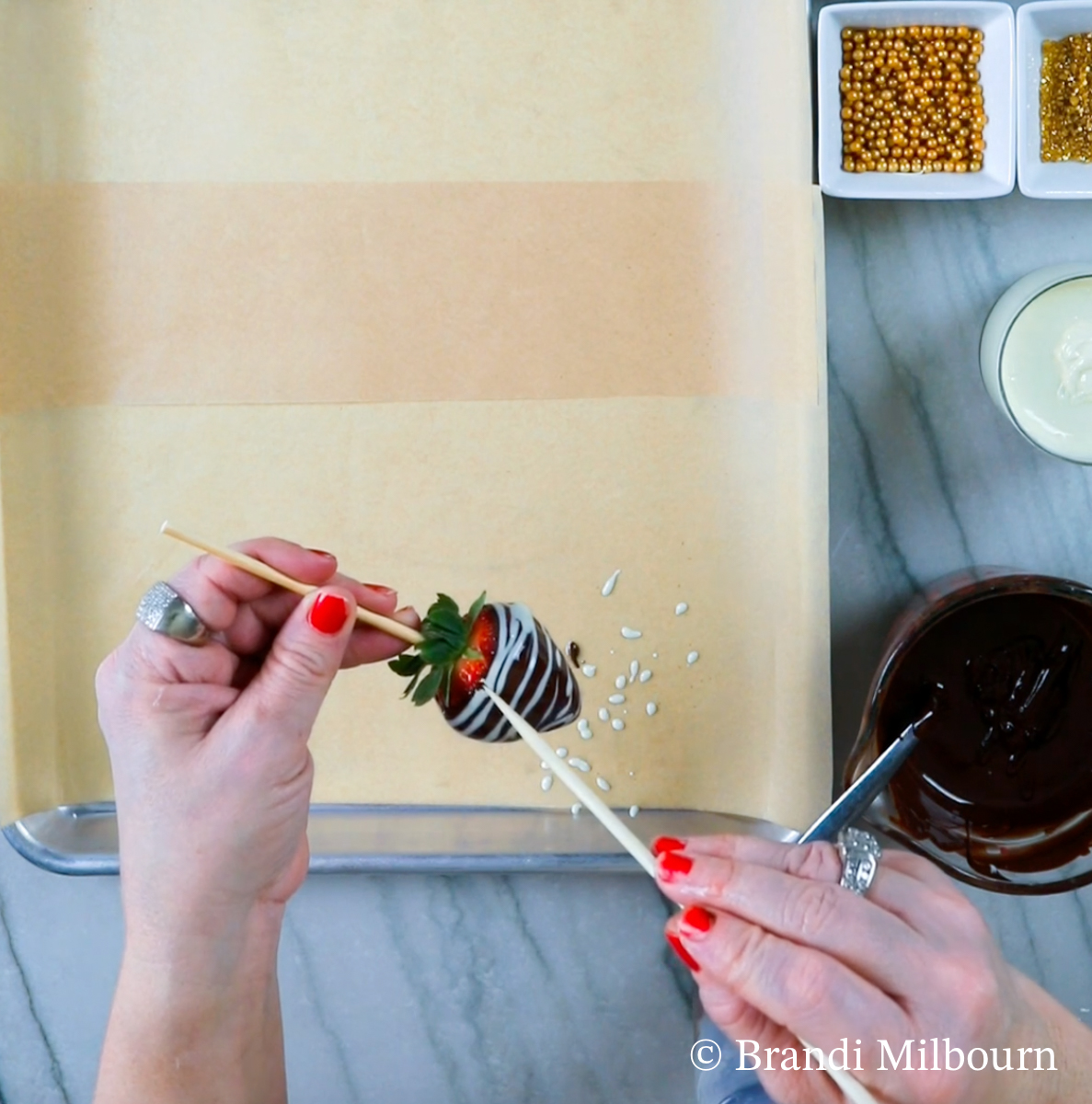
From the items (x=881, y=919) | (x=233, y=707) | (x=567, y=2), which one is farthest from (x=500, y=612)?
(x=567, y=2)

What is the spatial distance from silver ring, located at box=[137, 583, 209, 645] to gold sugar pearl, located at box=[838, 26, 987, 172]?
0.62 m

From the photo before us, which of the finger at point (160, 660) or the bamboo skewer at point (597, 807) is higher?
the finger at point (160, 660)

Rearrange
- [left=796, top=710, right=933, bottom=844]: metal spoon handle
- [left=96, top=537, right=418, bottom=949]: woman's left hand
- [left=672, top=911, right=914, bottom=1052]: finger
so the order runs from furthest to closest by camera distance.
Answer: [left=796, top=710, right=933, bottom=844]: metal spoon handle, [left=96, top=537, right=418, bottom=949]: woman's left hand, [left=672, top=911, right=914, bottom=1052]: finger

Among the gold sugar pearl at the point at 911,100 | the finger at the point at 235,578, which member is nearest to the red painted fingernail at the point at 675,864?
the finger at the point at 235,578

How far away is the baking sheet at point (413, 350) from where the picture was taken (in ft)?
2.96

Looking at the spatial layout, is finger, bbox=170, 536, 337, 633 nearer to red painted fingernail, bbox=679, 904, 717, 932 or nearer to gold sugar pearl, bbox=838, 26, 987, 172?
red painted fingernail, bbox=679, 904, 717, 932

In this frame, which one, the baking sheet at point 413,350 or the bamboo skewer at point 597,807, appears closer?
the bamboo skewer at point 597,807

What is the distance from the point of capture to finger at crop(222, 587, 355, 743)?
0.63m

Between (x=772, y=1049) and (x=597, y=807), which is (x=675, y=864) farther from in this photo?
(x=772, y=1049)

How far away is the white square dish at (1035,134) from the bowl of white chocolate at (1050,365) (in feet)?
0.21

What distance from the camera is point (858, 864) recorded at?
2.01ft

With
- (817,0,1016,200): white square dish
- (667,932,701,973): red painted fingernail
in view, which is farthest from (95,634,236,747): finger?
(817,0,1016,200): white square dish

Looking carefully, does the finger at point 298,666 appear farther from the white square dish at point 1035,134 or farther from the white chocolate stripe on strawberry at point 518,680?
the white square dish at point 1035,134

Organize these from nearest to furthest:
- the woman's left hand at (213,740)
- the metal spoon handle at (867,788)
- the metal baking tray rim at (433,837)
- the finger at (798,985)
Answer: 1. the finger at (798,985)
2. the woman's left hand at (213,740)
3. the metal spoon handle at (867,788)
4. the metal baking tray rim at (433,837)
